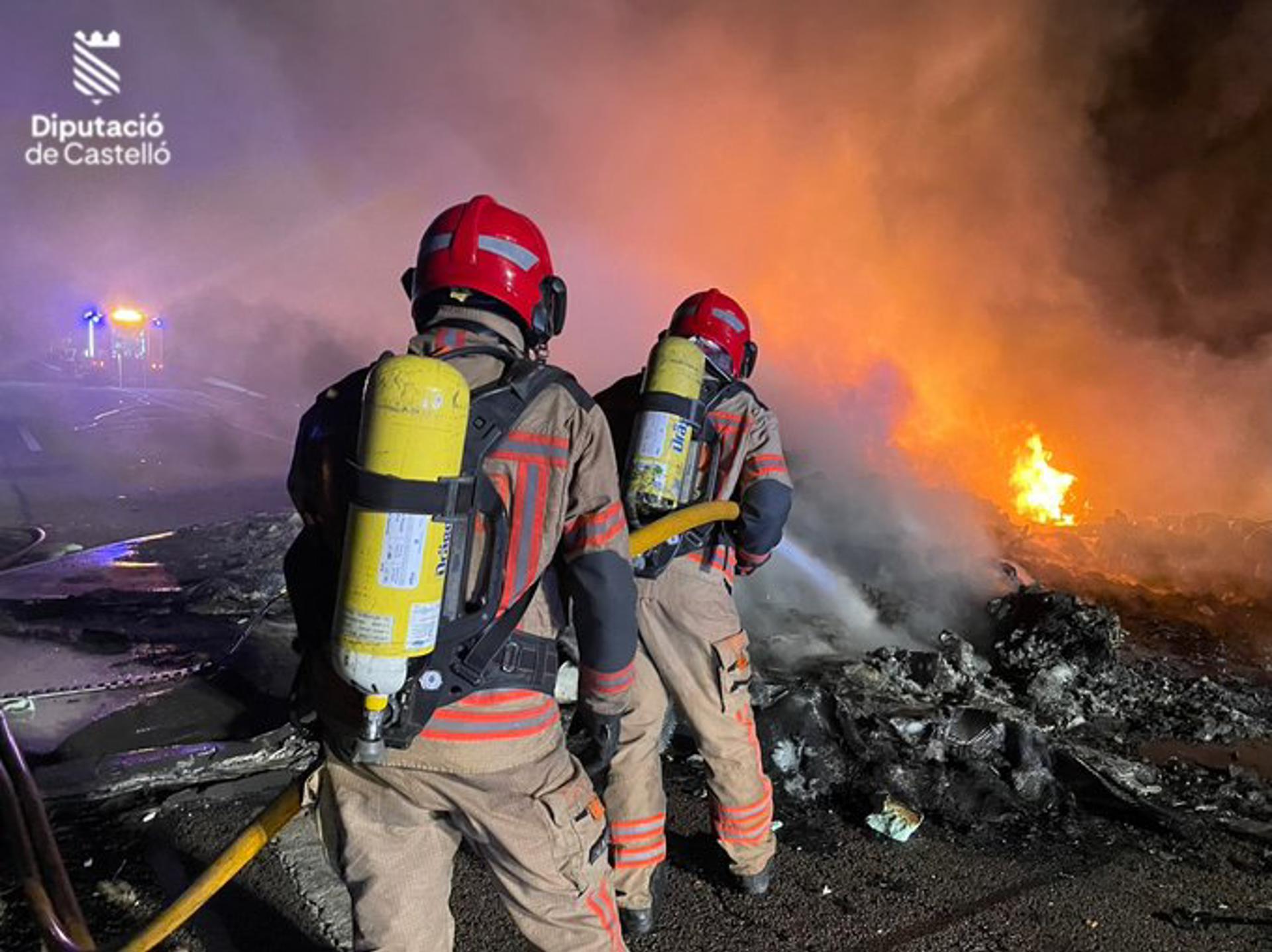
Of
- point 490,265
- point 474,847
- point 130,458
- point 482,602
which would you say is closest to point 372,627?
point 482,602

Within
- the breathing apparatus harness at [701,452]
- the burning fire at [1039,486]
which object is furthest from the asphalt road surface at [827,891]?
the burning fire at [1039,486]

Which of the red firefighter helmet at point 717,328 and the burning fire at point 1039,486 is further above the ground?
the red firefighter helmet at point 717,328

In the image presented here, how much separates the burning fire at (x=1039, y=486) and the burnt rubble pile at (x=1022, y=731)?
29.3 feet

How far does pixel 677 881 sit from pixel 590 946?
55.6 inches

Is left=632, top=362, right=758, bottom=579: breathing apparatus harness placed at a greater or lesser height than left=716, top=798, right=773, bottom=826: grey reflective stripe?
greater

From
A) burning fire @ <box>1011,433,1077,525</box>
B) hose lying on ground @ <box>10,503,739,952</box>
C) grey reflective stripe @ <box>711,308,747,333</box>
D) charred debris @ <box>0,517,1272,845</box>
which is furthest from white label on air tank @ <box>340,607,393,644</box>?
burning fire @ <box>1011,433,1077,525</box>

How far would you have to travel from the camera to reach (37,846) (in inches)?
81.4

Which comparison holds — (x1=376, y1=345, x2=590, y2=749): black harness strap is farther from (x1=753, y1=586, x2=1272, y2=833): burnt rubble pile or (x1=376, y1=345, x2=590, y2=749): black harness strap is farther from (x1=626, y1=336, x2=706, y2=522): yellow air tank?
(x1=753, y1=586, x2=1272, y2=833): burnt rubble pile

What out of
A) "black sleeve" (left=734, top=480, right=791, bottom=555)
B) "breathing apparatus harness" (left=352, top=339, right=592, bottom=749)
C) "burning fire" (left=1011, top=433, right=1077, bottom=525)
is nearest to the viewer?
"breathing apparatus harness" (left=352, top=339, right=592, bottom=749)

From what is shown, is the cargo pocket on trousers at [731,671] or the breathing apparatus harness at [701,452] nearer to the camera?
the breathing apparatus harness at [701,452]

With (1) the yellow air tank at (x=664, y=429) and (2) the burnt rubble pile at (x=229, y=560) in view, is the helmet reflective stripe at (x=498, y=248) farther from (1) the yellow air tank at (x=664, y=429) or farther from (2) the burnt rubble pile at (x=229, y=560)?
(2) the burnt rubble pile at (x=229, y=560)

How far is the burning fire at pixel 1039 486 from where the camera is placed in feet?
47.6

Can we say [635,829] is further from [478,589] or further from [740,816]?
[478,589]

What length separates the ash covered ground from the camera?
2789 mm
